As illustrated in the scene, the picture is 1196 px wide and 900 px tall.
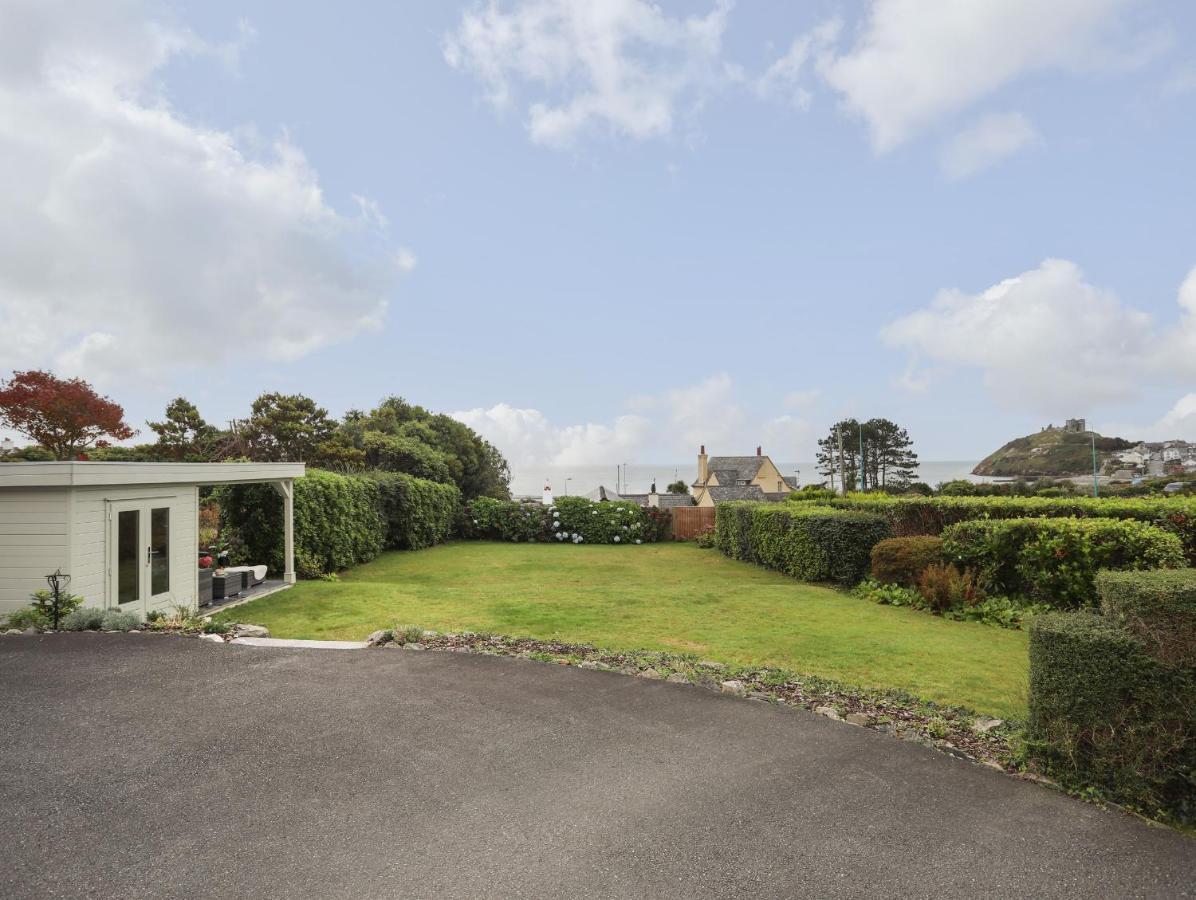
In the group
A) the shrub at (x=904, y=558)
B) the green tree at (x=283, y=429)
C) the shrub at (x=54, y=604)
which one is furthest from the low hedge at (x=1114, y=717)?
the green tree at (x=283, y=429)

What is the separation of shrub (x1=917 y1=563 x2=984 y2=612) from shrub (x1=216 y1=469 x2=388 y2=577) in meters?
11.9

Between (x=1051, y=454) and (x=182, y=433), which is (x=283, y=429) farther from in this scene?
(x=1051, y=454)

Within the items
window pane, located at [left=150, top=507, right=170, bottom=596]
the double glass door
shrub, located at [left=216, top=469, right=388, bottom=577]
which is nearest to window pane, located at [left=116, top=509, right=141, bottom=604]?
the double glass door

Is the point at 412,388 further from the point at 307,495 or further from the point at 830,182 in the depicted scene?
the point at 830,182

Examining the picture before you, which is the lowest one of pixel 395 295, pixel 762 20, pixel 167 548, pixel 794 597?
pixel 794 597

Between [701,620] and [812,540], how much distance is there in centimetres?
495

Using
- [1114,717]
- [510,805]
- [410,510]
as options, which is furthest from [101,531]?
[410,510]

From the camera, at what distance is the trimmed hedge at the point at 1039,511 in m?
9.02

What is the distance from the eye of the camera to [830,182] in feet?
43.0

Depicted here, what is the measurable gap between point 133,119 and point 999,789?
50.7 feet

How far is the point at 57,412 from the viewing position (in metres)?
22.8

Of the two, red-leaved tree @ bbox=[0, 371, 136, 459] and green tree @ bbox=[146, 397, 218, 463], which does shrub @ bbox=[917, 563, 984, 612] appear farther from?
green tree @ bbox=[146, 397, 218, 463]

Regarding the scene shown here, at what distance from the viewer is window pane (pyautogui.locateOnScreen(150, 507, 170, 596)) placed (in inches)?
334

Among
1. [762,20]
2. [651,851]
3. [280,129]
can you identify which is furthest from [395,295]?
[651,851]
